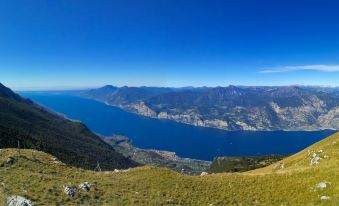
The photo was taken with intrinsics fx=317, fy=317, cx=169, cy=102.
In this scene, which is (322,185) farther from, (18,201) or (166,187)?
(18,201)

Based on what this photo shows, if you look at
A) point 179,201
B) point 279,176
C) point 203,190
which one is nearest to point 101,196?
point 179,201

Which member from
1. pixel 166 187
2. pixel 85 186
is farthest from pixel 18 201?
pixel 166 187

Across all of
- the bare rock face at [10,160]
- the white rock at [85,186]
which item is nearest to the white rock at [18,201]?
the white rock at [85,186]

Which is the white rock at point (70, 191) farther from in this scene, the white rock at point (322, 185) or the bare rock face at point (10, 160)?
the white rock at point (322, 185)

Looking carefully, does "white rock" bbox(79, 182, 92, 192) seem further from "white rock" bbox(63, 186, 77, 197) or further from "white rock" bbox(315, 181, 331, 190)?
"white rock" bbox(315, 181, 331, 190)

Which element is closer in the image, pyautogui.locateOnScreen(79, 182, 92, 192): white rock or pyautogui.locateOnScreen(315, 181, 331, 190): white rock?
pyautogui.locateOnScreen(315, 181, 331, 190): white rock

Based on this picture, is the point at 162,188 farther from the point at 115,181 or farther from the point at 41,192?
the point at 41,192

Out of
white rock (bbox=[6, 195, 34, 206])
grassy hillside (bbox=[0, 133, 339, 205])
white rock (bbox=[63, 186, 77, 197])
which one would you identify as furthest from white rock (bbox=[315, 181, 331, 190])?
white rock (bbox=[6, 195, 34, 206])
